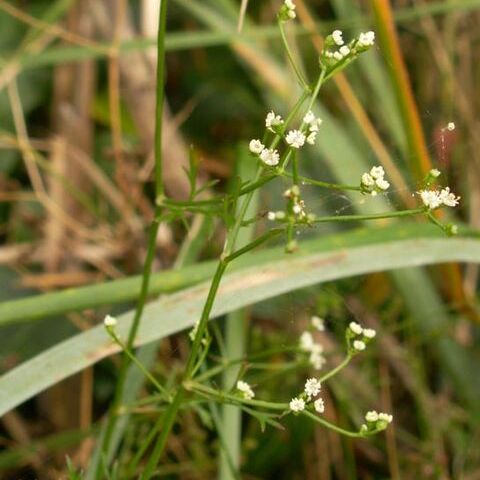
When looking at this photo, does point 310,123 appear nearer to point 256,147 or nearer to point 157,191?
point 256,147

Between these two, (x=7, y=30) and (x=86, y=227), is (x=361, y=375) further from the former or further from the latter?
(x=7, y=30)

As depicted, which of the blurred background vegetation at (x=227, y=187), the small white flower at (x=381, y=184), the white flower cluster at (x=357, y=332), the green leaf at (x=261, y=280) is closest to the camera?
the small white flower at (x=381, y=184)

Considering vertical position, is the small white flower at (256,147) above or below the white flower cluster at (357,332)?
above

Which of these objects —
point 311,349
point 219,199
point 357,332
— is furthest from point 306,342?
point 219,199

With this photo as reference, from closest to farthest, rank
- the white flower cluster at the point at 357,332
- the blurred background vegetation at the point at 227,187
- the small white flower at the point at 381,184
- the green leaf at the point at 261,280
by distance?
1. the small white flower at the point at 381,184
2. the white flower cluster at the point at 357,332
3. the green leaf at the point at 261,280
4. the blurred background vegetation at the point at 227,187

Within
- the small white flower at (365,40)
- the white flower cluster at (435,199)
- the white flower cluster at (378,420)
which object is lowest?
the white flower cluster at (378,420)

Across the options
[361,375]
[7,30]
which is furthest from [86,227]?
[361,375]

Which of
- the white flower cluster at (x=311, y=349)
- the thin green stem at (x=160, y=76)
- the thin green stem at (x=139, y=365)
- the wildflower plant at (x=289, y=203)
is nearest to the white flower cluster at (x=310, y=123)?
the wildflower plant at (x=289, y=203)

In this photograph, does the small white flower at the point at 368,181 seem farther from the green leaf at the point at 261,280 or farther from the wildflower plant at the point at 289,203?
the green leaf at the point at 261,280
